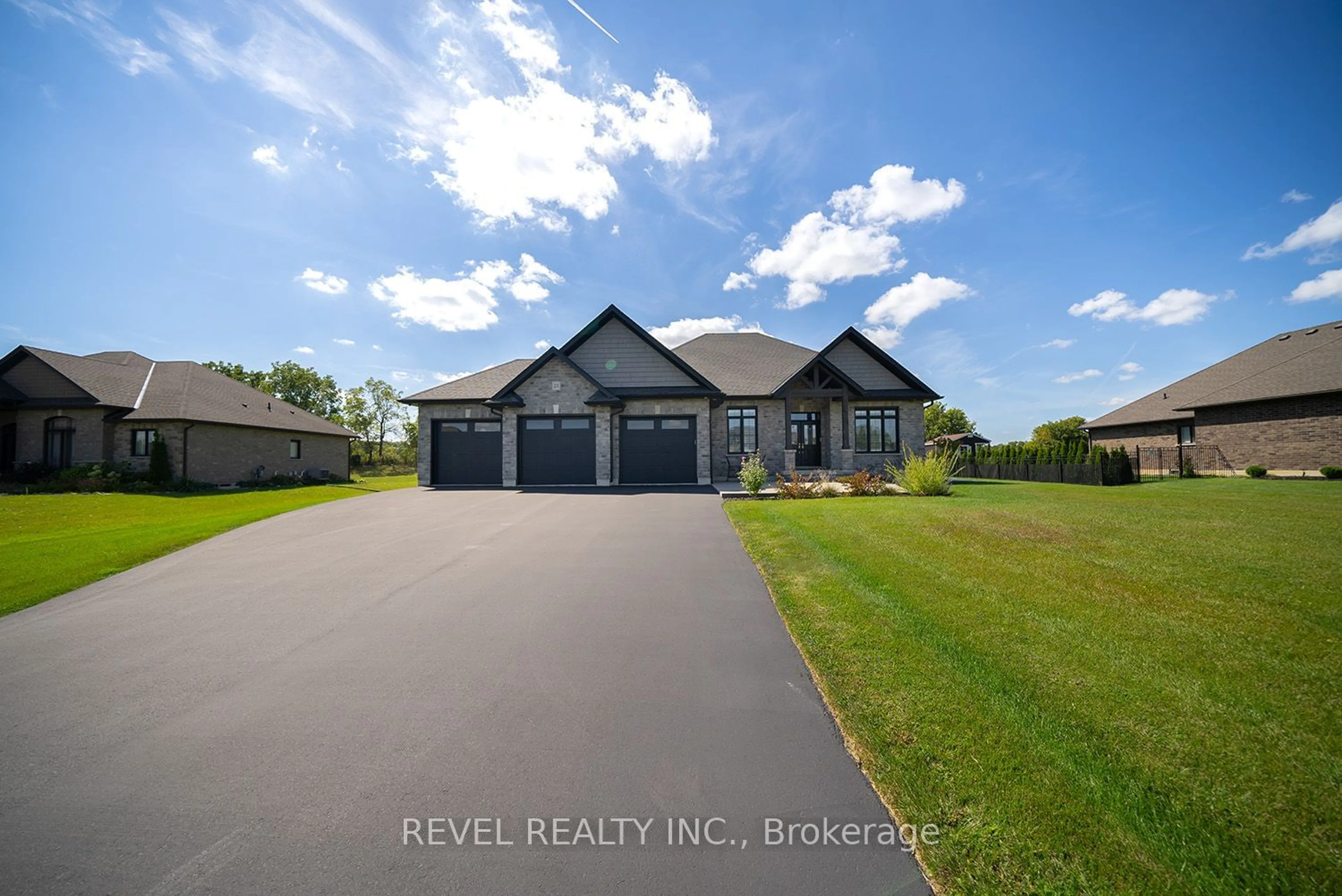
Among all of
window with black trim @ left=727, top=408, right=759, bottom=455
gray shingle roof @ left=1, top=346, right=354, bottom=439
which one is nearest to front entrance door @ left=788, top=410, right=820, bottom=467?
window with black trim @ left=727, top=408, right=759, bottom=455

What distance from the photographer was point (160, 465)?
71.7 feet

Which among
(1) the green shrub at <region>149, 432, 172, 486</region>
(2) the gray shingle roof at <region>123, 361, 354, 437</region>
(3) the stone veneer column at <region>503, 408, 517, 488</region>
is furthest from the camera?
(2) the gray shingle roof at <region>123, 361, 354, 437</region>

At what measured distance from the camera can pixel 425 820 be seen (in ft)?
8.32

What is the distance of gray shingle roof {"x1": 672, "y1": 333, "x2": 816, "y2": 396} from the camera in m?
22.1

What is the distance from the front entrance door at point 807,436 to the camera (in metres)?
22.7

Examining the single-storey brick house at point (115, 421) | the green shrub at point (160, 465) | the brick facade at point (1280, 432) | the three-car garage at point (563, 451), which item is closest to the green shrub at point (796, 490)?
the three-car garage at point (563, 451)

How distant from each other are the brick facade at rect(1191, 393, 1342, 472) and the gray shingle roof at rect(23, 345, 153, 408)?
5232 cm

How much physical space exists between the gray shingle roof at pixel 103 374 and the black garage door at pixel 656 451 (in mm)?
24230

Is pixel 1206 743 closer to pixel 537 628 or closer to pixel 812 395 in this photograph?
pixel 537 628

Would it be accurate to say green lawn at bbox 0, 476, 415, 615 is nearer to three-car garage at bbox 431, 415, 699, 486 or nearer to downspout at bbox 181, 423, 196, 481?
downspout at bbox 181, 423, 196, 481

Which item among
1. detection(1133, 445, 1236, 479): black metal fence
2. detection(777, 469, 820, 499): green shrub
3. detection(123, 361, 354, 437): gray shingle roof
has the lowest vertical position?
detection(777, 469, 820, 499): green shrub

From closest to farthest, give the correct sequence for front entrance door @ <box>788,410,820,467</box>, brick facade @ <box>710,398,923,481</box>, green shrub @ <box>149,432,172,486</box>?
brick facade @ <box>710,398,923,481</box> < green shrub @ <box>149,432,172,486</box> < front entrance door @ <box>788,410,820,467</box>

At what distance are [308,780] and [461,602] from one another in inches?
117

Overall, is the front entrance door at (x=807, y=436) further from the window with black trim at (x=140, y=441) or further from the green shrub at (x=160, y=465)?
the window with black trim at (x=140, y=441)
